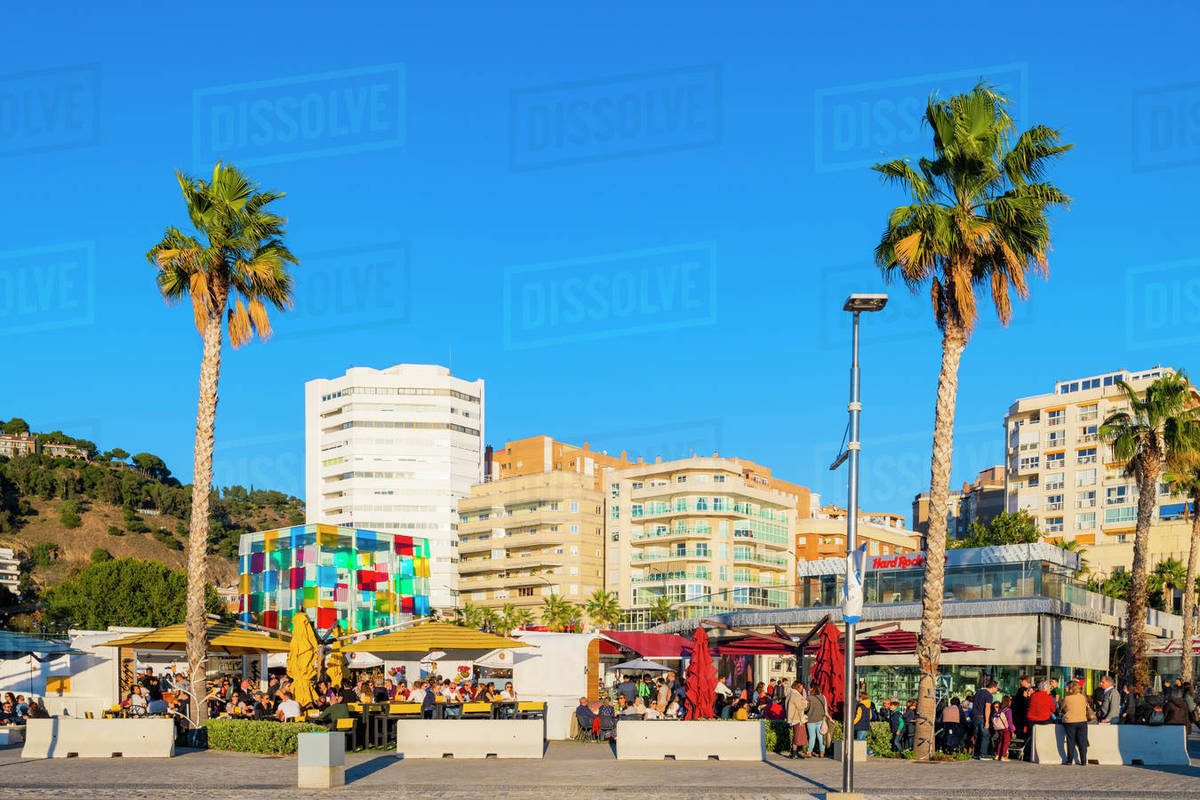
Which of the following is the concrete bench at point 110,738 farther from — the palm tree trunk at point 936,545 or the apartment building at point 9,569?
the apartment building at point 9,569

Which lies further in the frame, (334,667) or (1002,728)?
(334,667)

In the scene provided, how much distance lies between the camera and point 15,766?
66.7 ft

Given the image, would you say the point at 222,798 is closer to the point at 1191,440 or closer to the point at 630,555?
the point at 1191,440

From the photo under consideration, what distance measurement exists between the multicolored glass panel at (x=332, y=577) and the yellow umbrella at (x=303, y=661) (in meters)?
98.9

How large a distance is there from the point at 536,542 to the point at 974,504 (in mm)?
52453

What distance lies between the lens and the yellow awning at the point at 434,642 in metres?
25.8

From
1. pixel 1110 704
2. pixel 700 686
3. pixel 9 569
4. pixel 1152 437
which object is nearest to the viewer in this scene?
pixel 1110 704

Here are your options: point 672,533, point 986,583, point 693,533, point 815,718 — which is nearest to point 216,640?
point 815,718

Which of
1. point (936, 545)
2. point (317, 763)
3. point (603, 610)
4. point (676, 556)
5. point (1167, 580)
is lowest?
point (603, 610)

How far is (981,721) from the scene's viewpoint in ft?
77.8

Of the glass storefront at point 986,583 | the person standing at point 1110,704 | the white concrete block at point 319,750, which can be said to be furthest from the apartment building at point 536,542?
the white concrete block at point 319,750

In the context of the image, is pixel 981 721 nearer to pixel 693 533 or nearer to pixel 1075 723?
pixel 1075 723

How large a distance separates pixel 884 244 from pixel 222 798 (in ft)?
53.3

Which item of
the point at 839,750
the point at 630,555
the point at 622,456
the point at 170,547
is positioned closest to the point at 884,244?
the point at 839,750
